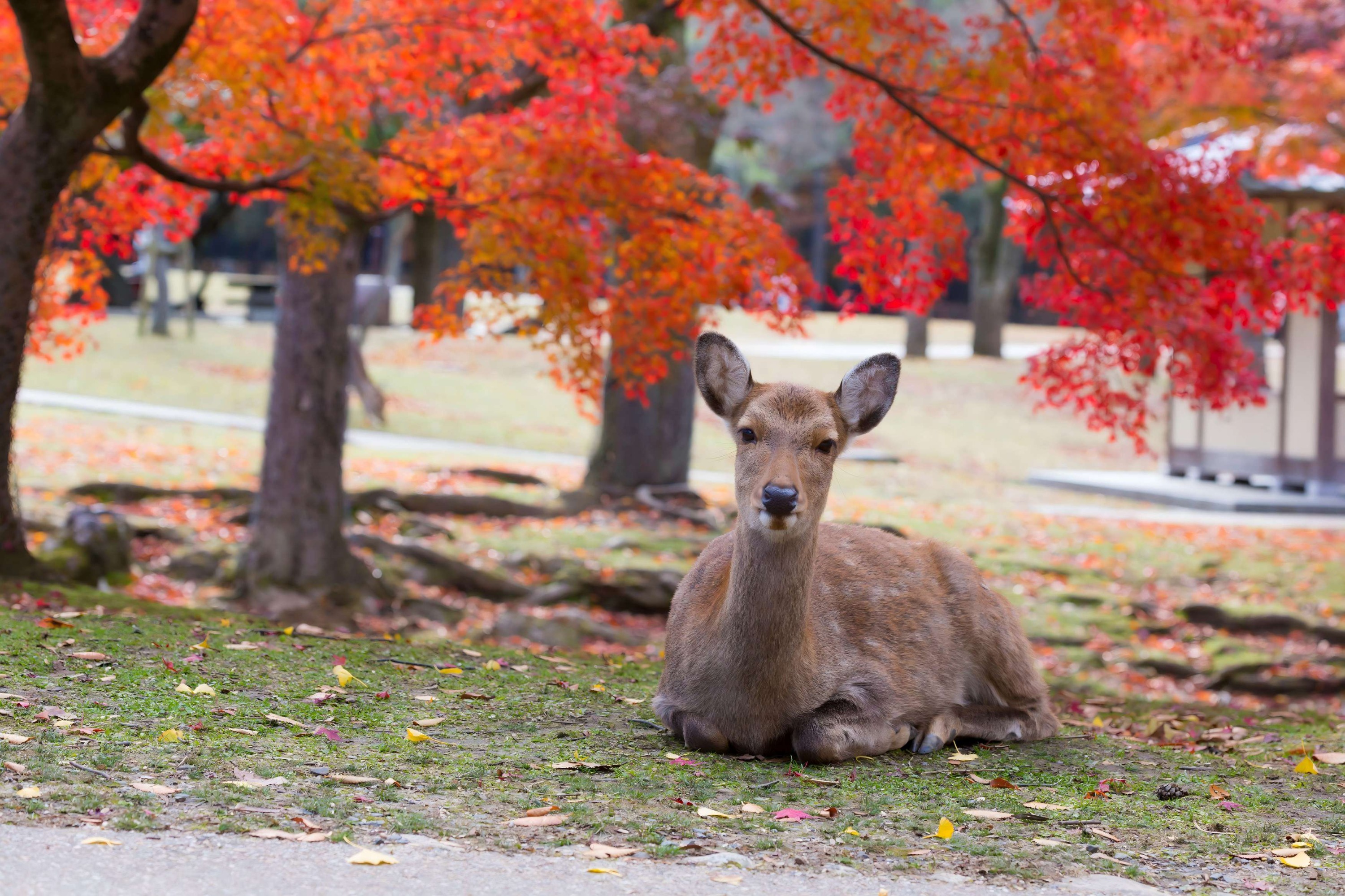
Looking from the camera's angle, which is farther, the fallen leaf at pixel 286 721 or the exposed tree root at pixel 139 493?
the exposed tree root at pixel 139 493

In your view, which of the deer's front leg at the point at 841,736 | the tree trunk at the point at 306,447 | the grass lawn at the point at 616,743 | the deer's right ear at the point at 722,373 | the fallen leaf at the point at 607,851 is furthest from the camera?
the tree trunk at the point at 306,447

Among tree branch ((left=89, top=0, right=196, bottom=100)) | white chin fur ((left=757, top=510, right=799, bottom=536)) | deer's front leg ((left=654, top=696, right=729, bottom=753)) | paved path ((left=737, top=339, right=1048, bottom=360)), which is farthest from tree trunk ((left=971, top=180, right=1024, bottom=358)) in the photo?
white chin fur ((left=757, top=510, right=799, bottom=536))

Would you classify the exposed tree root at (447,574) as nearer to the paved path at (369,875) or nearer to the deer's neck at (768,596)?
the deer's neck at (768,596)

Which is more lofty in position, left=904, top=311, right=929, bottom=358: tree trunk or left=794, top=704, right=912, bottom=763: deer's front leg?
left=904, top=311, right=929, bottom=358: tree trunk

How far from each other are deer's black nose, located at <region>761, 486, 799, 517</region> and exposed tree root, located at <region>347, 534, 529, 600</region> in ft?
26.9

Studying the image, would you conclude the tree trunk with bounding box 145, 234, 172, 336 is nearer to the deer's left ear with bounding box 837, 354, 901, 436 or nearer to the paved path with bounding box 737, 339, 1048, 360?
the paved path with bounding box 737, 339, 1048, 360

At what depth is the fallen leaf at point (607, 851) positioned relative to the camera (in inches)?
159

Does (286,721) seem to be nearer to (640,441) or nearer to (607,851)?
(607,851)

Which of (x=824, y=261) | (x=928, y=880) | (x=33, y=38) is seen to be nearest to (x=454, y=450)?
(x=33, y=38)

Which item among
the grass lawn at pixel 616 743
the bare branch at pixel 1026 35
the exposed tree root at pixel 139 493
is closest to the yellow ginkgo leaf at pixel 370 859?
the grass lawn at pixel 616 743

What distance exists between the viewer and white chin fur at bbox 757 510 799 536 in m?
4.94

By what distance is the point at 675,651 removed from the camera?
5773mm

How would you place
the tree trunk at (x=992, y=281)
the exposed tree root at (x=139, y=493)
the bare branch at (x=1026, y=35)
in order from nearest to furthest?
the bare branch at (x=1026, y=35) < the exposed tree root at (x=139, y=493) < the tree trunk at (x=992, y=281)

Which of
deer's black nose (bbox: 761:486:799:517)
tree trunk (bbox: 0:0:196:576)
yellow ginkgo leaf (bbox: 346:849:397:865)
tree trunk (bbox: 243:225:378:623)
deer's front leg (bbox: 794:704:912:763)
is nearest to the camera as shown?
yellow ginkgo leaf (bbox: 346:849:397:865)
